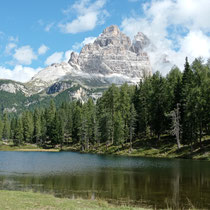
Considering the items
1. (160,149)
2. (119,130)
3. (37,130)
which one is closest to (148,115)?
(119,130)

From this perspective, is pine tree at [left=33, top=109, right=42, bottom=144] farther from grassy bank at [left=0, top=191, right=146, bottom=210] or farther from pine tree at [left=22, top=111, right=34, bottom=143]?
grassy bank at [left=0, top=191, right=146, bottom=210]

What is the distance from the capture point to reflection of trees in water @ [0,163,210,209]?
25.8 meters

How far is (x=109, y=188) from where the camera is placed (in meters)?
31.2

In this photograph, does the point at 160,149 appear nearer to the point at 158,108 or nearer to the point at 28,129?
the point at 158,108

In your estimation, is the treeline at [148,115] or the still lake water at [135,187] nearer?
the still lake water at [135,187]

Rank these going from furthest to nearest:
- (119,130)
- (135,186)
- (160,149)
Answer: (119,130), (160,149), (135,186)

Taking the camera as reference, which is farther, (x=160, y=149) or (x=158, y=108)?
(x=158, y=108)

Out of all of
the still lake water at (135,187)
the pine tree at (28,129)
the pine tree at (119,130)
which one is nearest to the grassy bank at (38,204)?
the still lake water at (135,187)

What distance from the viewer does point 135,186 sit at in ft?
105

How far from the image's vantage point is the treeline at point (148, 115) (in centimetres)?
6944

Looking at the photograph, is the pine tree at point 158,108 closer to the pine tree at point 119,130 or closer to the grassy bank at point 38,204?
the pine tree at point 119,130

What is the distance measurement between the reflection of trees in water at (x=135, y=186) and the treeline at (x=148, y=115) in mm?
30249

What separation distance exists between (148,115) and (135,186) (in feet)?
197

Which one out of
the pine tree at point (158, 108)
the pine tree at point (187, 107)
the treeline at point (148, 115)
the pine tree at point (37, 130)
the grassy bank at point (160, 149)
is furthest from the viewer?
the pine tree at point (37, 130)
